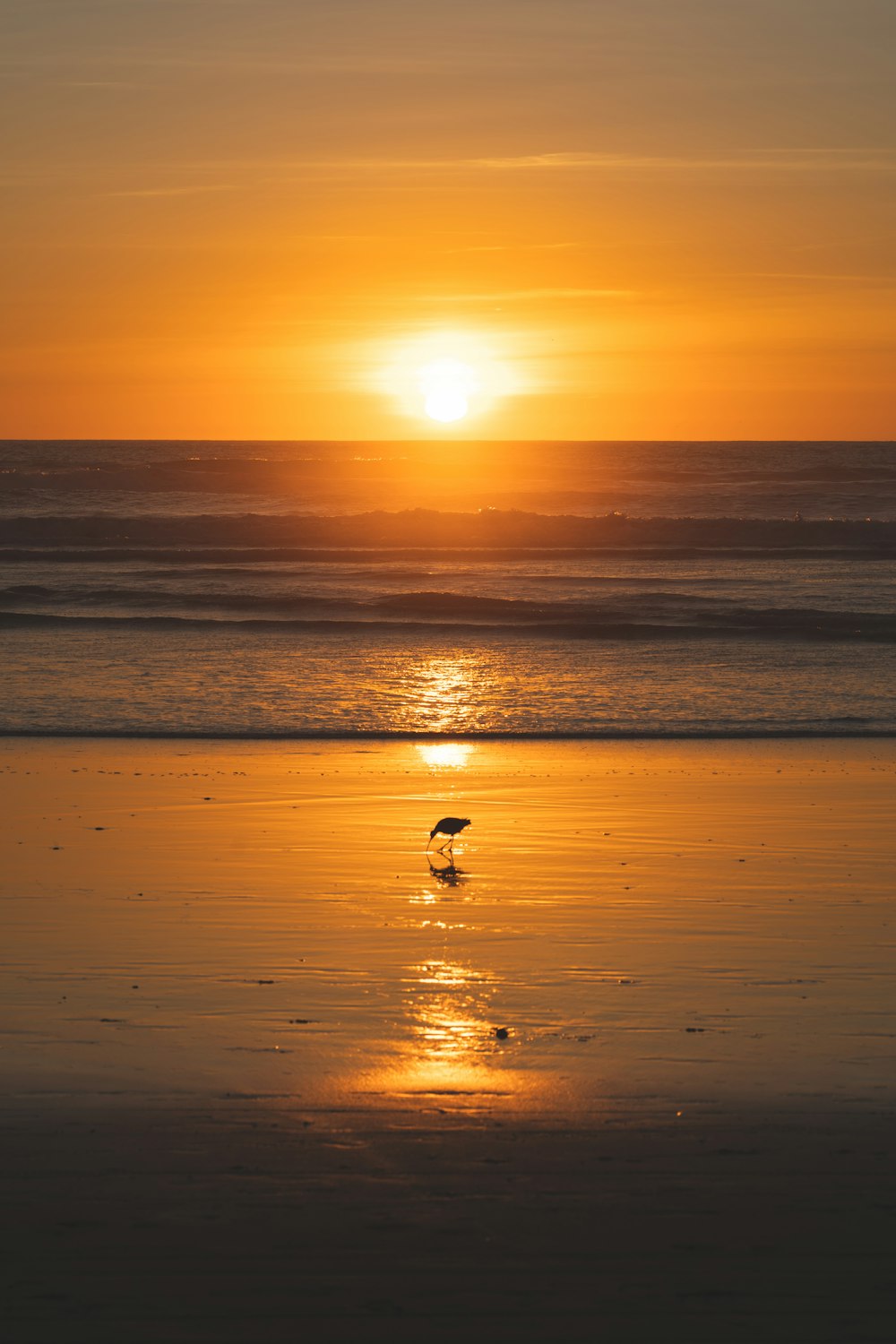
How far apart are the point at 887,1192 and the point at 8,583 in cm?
3022

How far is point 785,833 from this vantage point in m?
9.75

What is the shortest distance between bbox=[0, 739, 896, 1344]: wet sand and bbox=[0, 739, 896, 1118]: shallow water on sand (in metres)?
0.03

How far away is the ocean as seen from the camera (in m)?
15.8

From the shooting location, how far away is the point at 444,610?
2814 cm

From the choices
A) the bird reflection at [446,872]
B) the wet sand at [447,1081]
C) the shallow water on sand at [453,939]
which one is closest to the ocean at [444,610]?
the shallow water on sand at [453,939]

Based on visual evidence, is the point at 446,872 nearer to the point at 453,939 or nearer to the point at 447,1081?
the point at 453,939

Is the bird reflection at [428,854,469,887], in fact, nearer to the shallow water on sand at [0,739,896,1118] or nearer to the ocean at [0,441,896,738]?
the shallow water on sand at [0,739,896,1118]

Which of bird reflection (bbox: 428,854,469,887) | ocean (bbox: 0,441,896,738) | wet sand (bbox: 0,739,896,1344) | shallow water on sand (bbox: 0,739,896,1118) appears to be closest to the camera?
wet sand (bbox: 0,739,896,1344)

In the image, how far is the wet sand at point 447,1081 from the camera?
3.88 meters

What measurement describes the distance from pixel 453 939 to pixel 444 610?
830 inches

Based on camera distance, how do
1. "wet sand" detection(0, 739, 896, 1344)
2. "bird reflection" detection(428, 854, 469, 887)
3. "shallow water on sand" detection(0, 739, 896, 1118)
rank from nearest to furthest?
"wet sand" detection(0, 739, 896, 1344) → "shallow water on sand" detection(0, 739, 896, 1118) → "bird reflection" detection(428, 854, 469, 887)

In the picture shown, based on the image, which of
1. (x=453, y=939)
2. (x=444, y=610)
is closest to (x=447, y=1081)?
(x=453, y=939)

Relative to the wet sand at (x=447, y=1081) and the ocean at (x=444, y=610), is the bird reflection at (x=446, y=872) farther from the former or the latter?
the ocean at (x=444, y=610)

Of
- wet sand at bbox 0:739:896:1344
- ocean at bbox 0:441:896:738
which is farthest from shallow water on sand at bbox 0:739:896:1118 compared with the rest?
ocean at bbox 0:441:896:738
